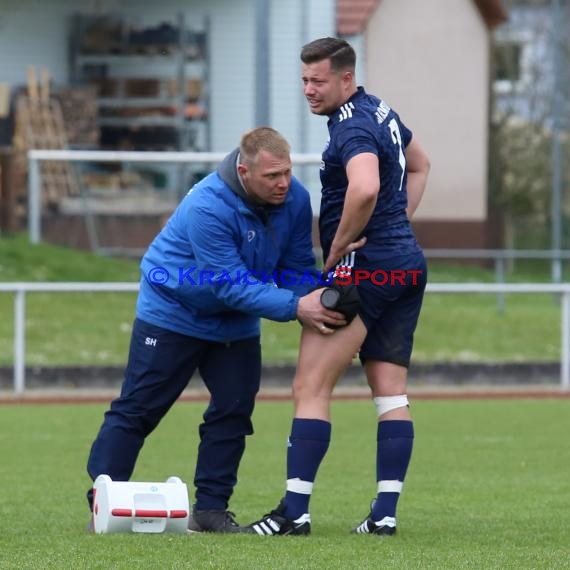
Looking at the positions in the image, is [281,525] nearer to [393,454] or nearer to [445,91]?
[393,454]

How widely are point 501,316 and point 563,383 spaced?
591 cm

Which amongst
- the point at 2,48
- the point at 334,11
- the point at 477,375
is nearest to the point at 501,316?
the point at 477,375

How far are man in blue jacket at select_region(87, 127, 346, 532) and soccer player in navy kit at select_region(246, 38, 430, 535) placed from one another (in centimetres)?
18

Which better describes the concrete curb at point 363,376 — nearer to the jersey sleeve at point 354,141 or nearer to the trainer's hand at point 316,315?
the trainer's hand at point 316,315

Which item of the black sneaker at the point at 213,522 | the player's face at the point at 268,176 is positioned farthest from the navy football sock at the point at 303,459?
the player's face at the point at 268,176

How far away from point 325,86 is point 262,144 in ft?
1.19

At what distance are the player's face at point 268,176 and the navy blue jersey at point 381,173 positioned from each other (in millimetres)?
194

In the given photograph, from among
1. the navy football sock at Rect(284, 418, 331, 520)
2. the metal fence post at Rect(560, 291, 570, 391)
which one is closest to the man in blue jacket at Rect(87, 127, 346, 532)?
the navy football sock at Rect(284, 418, 331, 520)

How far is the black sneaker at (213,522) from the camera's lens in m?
6.82

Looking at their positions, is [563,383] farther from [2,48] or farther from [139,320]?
[2,48]

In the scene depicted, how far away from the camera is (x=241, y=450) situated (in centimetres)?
714

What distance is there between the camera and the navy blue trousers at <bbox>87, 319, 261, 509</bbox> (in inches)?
273

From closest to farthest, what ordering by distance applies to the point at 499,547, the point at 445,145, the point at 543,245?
the point at 499,547, the point at 445,145, the point at 543,245

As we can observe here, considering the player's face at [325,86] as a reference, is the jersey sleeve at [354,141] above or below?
below
